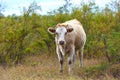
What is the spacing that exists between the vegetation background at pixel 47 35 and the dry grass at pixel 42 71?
4cm

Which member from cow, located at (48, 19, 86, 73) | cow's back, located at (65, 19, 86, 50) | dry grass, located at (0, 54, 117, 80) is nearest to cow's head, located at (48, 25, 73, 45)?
cow, located at (48, 19, 86, 73)

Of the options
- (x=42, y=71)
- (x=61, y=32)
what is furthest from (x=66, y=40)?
(x=42, y=71)

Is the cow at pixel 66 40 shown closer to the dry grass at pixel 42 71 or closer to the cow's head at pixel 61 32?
the cow's head at pixel 61 32

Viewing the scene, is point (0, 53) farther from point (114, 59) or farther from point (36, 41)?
point (114, 59)

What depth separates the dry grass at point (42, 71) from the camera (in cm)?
1077

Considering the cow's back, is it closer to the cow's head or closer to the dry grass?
the cow's head

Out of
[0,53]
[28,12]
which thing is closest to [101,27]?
[28,12]

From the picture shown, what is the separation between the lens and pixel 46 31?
51.2 feet

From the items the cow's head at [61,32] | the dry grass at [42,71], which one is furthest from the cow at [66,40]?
the dry grass at [42,71]

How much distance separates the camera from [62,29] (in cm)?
1198

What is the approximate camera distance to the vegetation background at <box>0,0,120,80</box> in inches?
529

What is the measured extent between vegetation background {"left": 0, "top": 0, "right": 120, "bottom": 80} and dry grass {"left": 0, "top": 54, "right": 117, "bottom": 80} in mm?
42

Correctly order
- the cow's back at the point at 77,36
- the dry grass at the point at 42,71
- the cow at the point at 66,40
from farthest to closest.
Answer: the cow's back at the point at 77,36 → the cow at the point at 66,40 → the dry grass at the point at 42,71

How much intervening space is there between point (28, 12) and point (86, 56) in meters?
3.08
